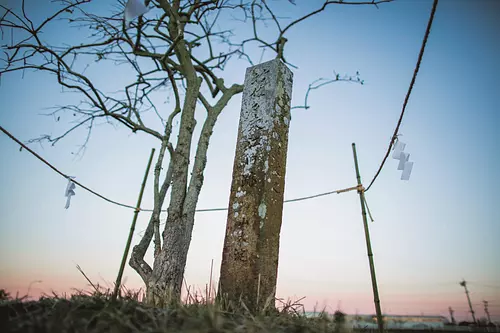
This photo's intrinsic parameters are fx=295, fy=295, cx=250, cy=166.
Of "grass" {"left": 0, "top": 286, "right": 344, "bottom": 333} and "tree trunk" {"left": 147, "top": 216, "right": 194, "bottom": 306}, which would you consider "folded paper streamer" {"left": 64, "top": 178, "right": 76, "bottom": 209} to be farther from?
"grass" {"left": 0, "top": 286, "right": 344, "bottom": 333}

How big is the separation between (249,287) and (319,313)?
1.59 ft

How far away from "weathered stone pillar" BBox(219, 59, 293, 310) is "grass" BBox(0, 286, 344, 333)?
433mm

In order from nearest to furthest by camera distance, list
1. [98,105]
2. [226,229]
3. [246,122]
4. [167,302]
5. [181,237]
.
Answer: [167,302] → [226,229] → [246,122] → [181,237] → [98,105]

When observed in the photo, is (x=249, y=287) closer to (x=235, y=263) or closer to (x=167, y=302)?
(x=235, y=263)

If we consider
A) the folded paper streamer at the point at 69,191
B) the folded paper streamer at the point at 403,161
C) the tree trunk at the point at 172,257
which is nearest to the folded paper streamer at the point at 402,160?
the folded paper streamer at the point at 403,161

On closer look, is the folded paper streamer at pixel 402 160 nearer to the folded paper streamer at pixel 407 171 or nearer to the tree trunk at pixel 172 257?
the folded paper streamer at pixel 407 171

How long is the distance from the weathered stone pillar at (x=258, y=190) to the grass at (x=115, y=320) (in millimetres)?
433

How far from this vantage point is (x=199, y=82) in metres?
4.59

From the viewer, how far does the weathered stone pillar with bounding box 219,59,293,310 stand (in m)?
2.05

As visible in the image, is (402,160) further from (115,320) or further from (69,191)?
(69,191)

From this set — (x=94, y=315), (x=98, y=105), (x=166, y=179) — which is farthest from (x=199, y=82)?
(x=94, y=315)

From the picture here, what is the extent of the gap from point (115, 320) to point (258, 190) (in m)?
1.30

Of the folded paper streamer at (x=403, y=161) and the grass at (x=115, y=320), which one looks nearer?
the grass at (x=115, y=320)

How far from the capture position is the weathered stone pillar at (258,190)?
205 cm
